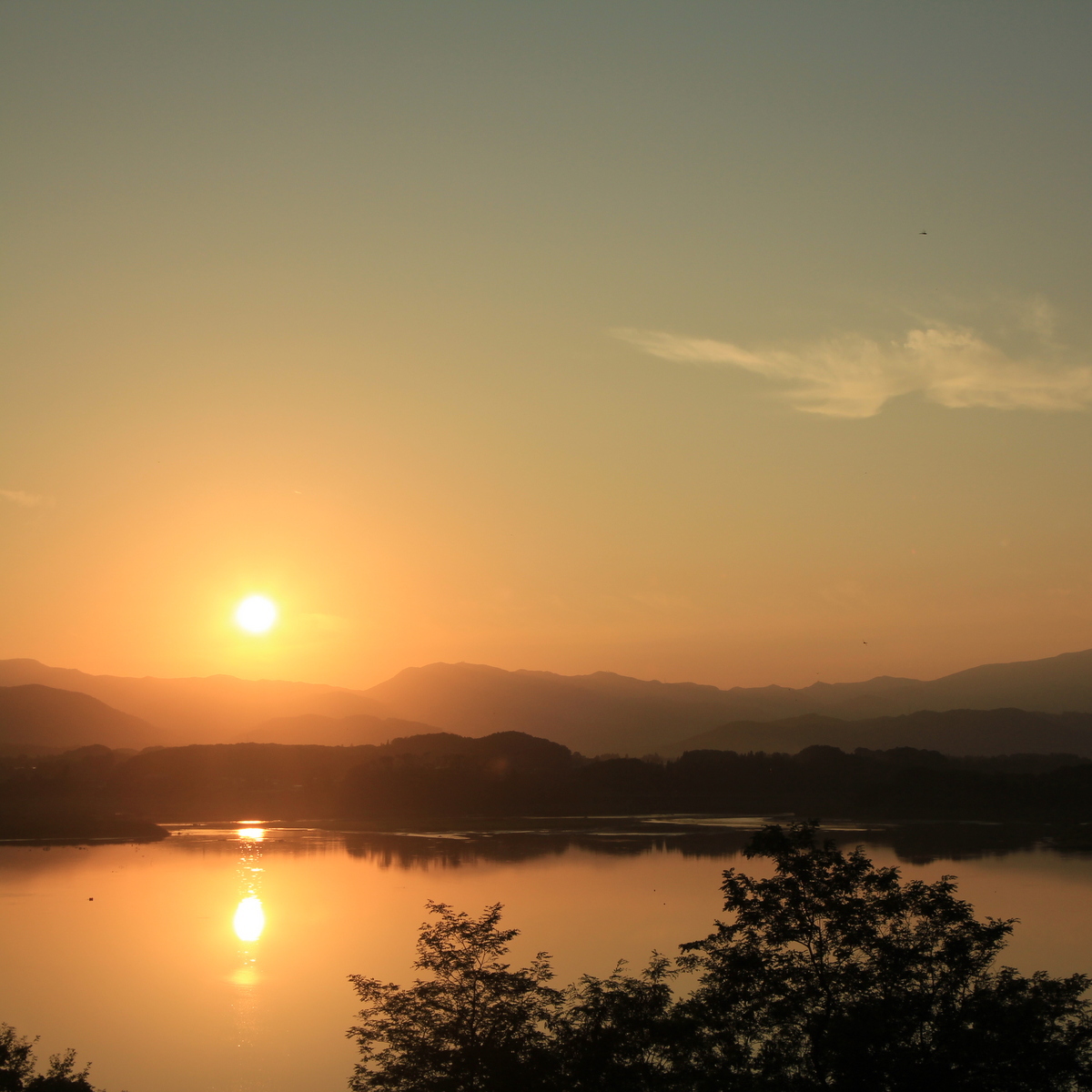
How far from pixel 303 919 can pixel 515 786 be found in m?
50.0

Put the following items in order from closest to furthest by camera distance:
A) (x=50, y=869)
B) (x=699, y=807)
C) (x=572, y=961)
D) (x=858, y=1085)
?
1. (x=858, y=1085)
2. (x=572, y=961)
3. (x=50, y=869)
4. (x=699, y=807)

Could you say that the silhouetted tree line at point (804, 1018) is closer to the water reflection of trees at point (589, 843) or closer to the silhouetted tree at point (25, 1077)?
the silhouetted tree at point (25, 1077)

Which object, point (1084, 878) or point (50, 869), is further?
point (50, 869)

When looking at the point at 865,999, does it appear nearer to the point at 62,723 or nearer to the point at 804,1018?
the point at 804,1018

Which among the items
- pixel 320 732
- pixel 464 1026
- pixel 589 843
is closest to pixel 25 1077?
pixel 464 1026

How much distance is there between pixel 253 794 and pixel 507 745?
3310 cm

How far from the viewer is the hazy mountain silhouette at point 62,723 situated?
180 meters

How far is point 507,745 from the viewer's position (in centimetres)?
10838

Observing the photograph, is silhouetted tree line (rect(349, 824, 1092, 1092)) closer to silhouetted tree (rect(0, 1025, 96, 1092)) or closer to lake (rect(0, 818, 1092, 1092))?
silhouetted tree (rect(0, 1025, 96, 1092))

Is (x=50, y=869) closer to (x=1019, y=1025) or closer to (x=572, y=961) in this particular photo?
(x=572, y=961)

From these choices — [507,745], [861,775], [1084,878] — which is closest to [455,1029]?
[1084,878]

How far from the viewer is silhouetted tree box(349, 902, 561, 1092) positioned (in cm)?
1040

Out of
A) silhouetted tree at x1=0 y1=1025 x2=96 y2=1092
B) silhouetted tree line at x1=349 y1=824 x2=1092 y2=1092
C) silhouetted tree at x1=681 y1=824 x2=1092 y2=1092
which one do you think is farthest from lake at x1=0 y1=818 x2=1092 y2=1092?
silhouetted tree at x1=681 y1=824 x2=1092 y2=1092

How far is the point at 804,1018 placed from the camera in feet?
32.5
